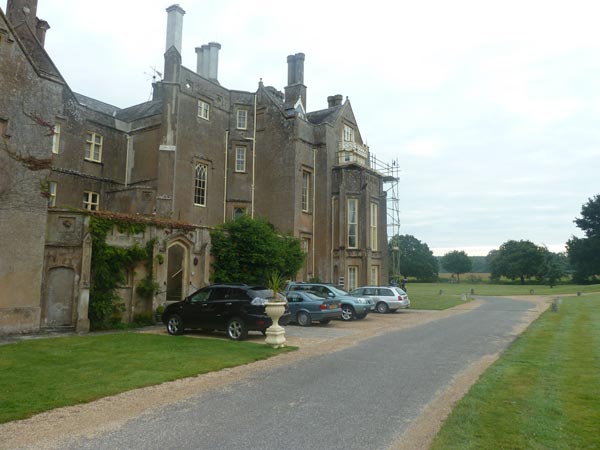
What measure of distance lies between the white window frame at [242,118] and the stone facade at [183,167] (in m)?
0.09

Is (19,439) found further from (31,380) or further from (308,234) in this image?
(308,234)

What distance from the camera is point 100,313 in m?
16.6

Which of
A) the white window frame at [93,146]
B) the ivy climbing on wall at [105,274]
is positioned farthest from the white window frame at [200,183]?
the ivy climbing on wall at [105,274]

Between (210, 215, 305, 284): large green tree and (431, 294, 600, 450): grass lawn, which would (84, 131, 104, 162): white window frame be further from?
(431, 294, 600, 450): grass lawn

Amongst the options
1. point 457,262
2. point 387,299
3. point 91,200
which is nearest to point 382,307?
point 387,299

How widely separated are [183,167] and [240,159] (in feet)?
16.4

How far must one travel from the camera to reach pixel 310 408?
278 inches

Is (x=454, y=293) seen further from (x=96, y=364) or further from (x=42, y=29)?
(x=96, y=364)

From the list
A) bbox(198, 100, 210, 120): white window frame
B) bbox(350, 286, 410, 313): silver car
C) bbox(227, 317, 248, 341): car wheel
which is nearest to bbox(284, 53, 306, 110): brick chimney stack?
bbox(198, 100, 210, 120): white window frame

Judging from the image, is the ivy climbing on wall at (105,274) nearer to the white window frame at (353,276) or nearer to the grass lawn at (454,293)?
the white window frame at (353,276)

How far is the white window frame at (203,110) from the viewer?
27388 mm

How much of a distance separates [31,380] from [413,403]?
7025 millimetres

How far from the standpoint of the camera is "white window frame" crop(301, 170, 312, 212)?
30.7 m

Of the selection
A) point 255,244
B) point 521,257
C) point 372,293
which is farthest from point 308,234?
point 521,257
